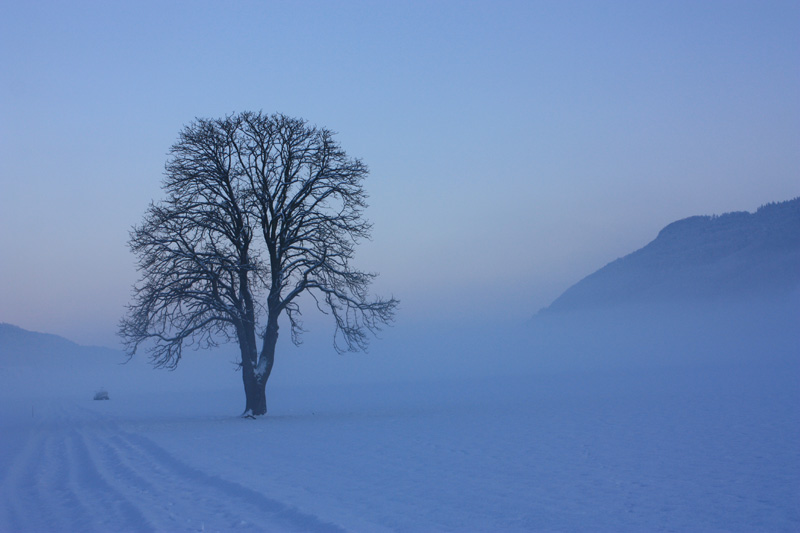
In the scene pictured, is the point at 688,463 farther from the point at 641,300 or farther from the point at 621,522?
the point at 641,300

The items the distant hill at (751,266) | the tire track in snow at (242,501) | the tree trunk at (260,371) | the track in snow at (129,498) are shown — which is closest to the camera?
the tire track in snow at (242,501)

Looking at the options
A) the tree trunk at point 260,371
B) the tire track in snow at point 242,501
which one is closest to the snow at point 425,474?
the tire track in snow at point 242,501

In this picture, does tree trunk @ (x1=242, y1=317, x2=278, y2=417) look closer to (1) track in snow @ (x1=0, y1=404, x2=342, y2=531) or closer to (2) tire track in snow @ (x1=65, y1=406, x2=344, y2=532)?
(1) track in snow @ (x1=0, y1=404, x2=342, y2=531)

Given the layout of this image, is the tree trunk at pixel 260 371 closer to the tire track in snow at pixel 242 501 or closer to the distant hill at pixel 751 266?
the tire track in snow at pixel 242 501

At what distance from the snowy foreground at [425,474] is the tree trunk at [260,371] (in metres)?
2.22

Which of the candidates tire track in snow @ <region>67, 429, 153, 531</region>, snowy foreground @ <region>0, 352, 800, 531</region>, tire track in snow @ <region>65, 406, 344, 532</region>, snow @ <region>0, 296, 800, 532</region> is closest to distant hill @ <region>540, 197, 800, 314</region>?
snow @ <region>0, 296, 800, 532</region>

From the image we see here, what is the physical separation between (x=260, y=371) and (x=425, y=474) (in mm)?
12428

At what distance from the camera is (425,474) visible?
11.1 meters

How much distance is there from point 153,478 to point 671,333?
407ft

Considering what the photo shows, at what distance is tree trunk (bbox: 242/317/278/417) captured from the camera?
22.3 m

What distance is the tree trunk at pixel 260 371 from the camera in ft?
73.1

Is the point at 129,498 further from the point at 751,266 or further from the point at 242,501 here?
the point at 751,266

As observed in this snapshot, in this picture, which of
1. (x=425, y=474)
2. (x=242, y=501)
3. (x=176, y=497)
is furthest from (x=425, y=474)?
(x=176, y=497)

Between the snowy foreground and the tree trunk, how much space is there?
7.27 ft
